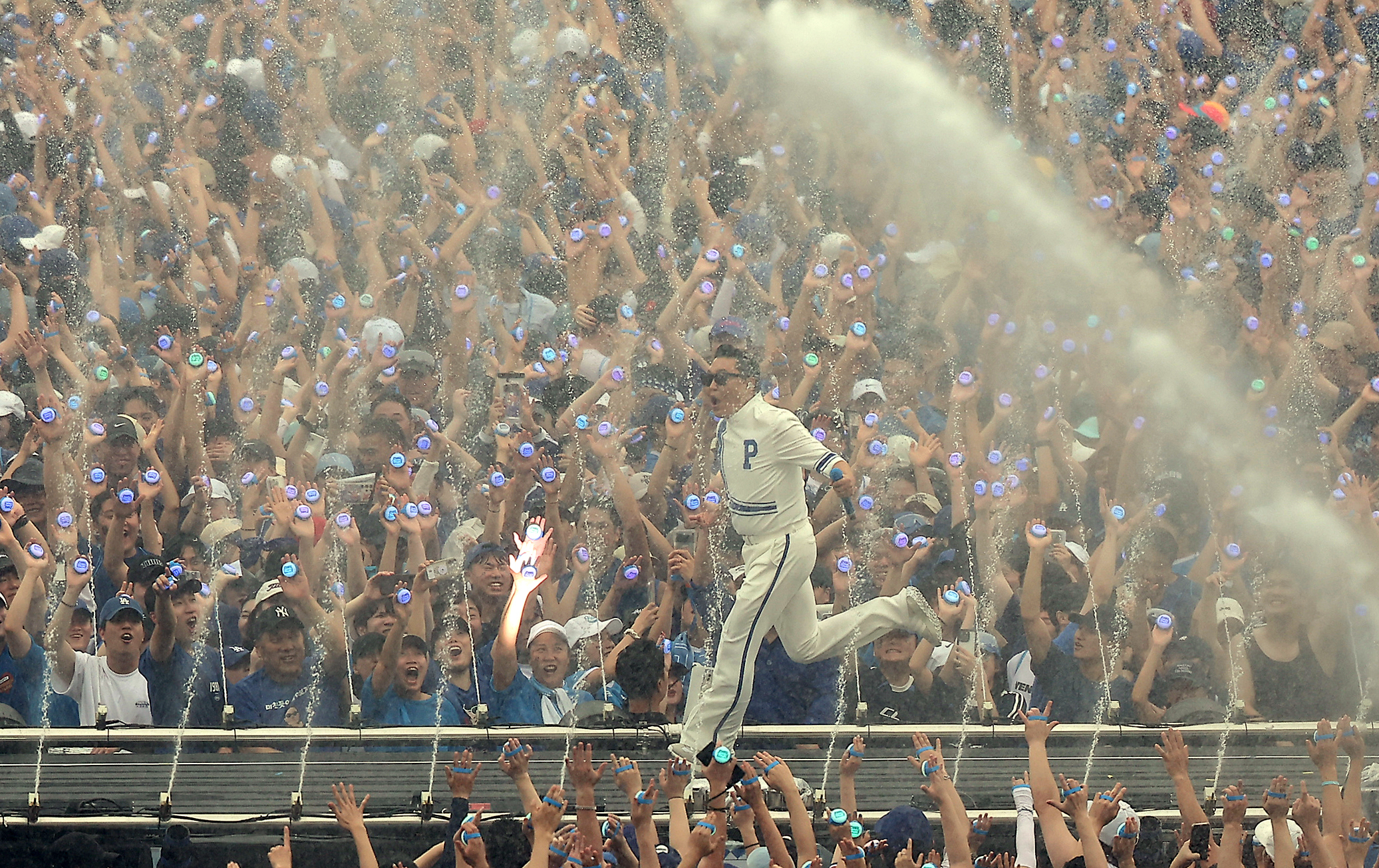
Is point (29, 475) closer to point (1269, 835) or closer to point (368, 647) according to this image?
point (368, 647)

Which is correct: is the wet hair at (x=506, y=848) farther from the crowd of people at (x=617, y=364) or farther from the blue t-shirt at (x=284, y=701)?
the blue t-shirt at (x=284, y=701)

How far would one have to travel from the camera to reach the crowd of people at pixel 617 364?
7.45m

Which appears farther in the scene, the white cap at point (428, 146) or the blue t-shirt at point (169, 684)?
the white cap at point (428, 146)

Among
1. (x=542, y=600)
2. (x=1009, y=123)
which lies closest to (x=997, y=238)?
(x=1009, y=123)

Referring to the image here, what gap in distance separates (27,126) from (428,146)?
7.54 ft

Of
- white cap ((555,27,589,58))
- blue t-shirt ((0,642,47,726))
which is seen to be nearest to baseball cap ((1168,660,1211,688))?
blue t-shirt ((0,642,47,726))

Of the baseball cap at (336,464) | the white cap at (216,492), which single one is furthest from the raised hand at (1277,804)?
the white cap at (216,492)

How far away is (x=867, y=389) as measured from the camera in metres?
9.05

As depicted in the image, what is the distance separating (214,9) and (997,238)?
489cm

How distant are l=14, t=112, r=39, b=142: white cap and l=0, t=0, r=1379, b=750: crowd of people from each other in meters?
0.04

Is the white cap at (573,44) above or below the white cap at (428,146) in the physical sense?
above

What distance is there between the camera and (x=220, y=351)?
8977mm

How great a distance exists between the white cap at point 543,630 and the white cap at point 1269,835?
2.64 meters

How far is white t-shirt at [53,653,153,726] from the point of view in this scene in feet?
23.7
